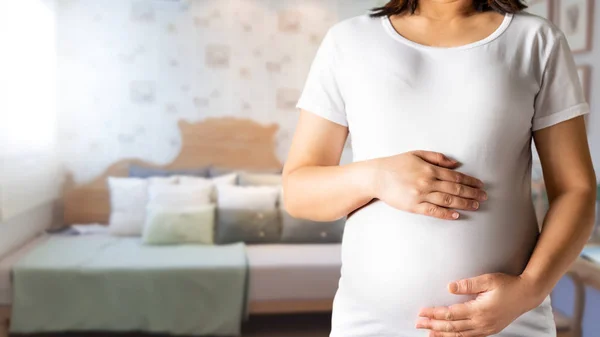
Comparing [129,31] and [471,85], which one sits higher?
[129,31]

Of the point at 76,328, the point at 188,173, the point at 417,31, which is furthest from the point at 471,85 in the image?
the point at 188,173

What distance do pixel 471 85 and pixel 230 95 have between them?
2836 millimetres

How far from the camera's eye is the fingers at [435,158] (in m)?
0.68

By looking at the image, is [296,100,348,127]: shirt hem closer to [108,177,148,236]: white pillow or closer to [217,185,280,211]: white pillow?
[217,185,280,211]: white pillow

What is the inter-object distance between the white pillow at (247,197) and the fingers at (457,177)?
7.62 ft

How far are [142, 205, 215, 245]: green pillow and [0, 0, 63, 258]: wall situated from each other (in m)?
0.62

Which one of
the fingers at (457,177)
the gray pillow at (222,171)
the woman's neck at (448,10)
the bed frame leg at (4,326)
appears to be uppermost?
the woman's neck at (448,10)

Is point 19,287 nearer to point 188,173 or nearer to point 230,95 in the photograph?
point 188,173

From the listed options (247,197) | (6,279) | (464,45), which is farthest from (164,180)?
(464,45)

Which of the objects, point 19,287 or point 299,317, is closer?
point 19,287

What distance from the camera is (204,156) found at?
336 centimetres

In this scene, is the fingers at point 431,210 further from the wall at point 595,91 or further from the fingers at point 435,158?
the wall at point 595,91

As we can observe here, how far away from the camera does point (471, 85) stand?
27.3 inches

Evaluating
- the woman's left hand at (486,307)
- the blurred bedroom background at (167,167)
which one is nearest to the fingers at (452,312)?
the woman's left hand at (486,307)
